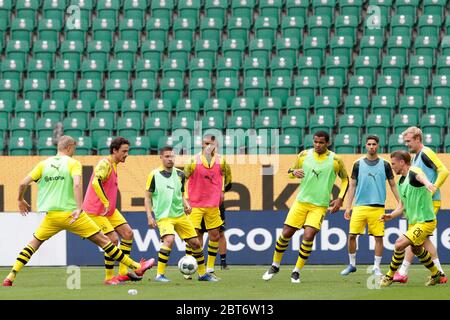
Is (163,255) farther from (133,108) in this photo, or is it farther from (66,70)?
(66,70)

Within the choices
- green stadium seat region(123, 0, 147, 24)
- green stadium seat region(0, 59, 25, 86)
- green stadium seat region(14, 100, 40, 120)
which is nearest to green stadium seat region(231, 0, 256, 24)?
green stadium seat region(123, 0, 147, 24)

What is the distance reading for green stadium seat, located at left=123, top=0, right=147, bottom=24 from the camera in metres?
27.2

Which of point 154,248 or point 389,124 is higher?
point 389,124

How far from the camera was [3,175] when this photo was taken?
779 inches

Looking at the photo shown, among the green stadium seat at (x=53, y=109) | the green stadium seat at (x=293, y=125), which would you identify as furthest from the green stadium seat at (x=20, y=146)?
the green stadium seat at (x=293, y=125)

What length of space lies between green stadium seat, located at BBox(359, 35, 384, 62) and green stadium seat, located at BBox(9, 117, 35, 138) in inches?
313

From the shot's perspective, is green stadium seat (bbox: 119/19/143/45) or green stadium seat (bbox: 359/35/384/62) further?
green stadium seat (bbox: 119/19/143/45)

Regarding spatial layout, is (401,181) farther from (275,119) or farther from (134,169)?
(275,119)

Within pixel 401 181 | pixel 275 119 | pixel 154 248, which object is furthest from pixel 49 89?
pixel 401 181

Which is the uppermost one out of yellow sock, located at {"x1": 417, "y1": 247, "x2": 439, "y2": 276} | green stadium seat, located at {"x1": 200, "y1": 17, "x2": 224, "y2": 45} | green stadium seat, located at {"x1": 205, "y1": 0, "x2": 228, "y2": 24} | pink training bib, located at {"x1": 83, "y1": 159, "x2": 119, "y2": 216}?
green stadium seat, located at {"x1": 205, "y1": 0, "x2": 228, "y2": 24}

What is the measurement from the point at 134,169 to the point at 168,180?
205 inches

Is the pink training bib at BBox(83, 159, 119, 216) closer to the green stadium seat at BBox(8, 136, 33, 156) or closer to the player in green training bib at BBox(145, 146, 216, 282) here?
the player in green training bib at BBox(145, 146, 216, 282)

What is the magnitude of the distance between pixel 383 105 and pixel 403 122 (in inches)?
37.8
